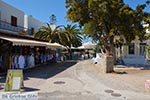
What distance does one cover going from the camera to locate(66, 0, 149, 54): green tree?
78.0 ft

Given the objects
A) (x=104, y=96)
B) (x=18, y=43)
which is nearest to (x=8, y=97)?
(x=104, y=96)

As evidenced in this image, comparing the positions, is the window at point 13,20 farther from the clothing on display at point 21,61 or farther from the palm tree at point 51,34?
the clothing on display at point 21,61

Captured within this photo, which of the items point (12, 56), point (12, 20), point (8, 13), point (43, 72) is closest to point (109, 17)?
point (43, 72)

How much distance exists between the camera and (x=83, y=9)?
25.4 metres

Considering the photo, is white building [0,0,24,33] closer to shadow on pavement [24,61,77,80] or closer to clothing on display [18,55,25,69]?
shadow on pavement [24,61,77,80]

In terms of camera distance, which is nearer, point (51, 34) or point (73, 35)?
point (51, 34)

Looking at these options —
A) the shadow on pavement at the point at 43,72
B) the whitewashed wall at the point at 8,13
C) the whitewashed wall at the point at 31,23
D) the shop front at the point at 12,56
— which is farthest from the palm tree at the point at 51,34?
the shop front at the point at 12,56

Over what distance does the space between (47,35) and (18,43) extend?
77.5 ft

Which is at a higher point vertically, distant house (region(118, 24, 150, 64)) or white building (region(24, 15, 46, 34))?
white building (region(24, 15, 46, 34))

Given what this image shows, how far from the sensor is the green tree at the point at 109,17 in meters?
23.8

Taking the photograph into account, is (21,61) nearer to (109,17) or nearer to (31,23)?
(109,17)

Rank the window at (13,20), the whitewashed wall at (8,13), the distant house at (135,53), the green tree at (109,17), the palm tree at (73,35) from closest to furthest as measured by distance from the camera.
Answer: the green tree at (109,17) → the whitewashed wall at (8,13) → the distant house at (135,53) → the window at (13,20) → the palm tree at (73,35)

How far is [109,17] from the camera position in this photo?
78.8 feet

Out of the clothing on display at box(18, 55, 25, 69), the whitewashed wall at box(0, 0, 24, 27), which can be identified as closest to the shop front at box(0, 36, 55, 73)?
the clothing on display at box(18, 55, 25, 69)
